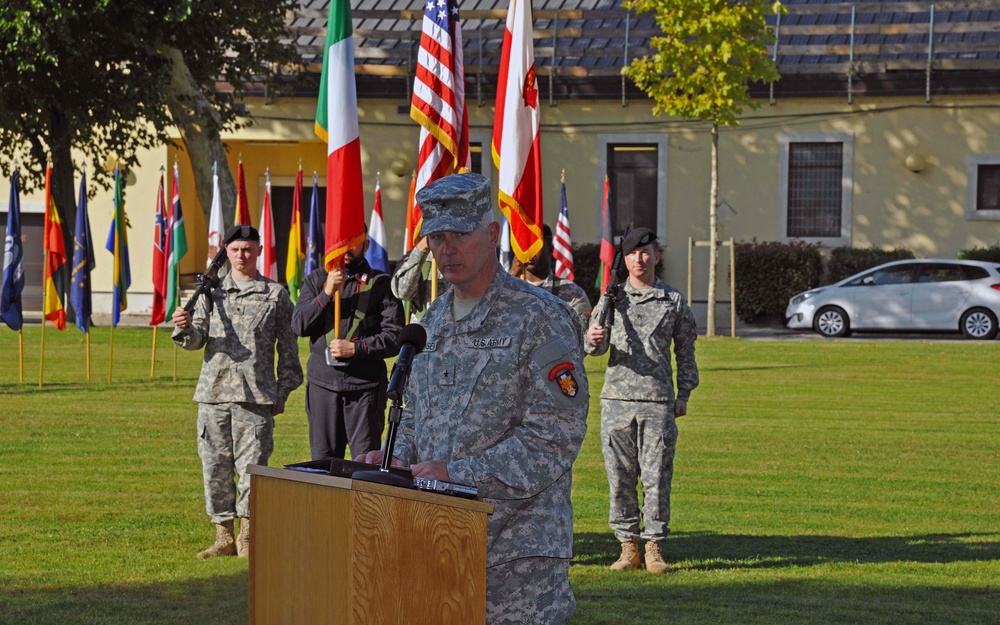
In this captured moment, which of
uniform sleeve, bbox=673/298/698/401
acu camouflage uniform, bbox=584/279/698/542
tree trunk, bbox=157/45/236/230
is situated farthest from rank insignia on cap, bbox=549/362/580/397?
tree trunk, bbox=157/45/236/230

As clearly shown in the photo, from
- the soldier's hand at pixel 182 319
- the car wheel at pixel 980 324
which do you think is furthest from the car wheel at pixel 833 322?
the soldier's hand at pixel 182 319

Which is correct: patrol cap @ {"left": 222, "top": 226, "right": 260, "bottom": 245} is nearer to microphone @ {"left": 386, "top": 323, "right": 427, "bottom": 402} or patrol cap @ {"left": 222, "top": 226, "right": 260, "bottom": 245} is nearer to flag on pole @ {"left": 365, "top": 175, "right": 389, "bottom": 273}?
microphone @ {"left": 386, "top": 323, "right": 427, "bottom": 402}

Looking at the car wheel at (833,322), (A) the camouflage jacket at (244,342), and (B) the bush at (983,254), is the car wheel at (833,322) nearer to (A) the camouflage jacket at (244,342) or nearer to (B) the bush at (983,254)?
(B) the bush at (983,254)

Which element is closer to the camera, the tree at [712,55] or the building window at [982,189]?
the tree at [712,55]

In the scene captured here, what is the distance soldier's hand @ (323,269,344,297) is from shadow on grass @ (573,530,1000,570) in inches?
98.6

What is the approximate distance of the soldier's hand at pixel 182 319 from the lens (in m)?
9.12

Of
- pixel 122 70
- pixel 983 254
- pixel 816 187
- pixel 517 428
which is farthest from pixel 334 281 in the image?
pixel 816 187

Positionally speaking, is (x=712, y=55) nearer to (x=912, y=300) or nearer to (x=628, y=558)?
(x=912, y=300)

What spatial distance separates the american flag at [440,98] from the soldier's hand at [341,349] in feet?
4.30

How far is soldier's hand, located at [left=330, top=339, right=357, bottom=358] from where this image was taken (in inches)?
342

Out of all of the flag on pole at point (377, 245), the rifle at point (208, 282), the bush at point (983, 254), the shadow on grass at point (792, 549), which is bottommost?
the shadow on grass at point (792, 549)

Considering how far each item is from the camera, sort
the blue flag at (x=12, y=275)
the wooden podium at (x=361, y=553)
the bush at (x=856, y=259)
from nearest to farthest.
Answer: the wooden podium at (x=361, y=553), the blue flag at (x=12, y=275), the bush at (x=856, y=259)

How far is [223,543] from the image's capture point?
9516 millimetres

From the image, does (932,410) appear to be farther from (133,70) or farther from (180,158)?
(180,158)
